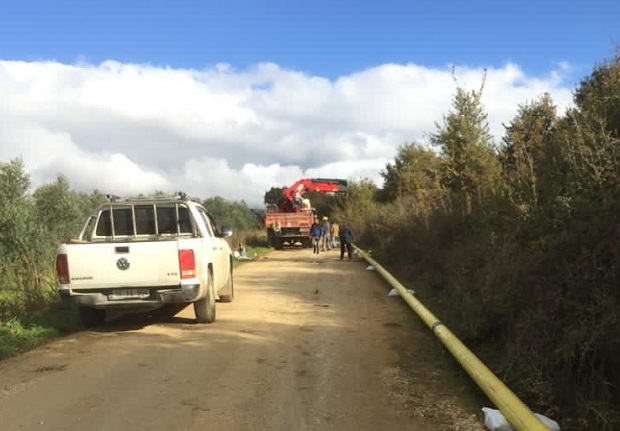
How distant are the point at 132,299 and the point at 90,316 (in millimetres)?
1156

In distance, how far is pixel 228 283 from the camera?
11859mm

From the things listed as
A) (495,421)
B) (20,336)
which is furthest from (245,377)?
(20,336)

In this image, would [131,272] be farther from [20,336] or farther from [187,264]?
[20,336]

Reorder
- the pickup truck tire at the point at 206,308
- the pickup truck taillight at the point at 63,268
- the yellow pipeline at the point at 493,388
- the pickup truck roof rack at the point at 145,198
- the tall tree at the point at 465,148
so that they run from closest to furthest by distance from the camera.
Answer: the yellow pipeline at the point at 493,388, the pickup truck taillight at the point at 63,268, the pickup truck tire at the point at 206,308, the pickup truck roof rack at the point at 145,198, the tall tree at the point at 465,148

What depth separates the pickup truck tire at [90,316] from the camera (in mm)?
9232

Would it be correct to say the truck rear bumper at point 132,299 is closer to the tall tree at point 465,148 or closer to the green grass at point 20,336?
the green grass at point 20,336

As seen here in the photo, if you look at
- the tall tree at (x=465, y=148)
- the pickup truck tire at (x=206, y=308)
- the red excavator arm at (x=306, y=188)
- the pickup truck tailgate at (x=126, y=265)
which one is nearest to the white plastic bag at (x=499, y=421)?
the pickup truck tailgate at (x=126, y=265)

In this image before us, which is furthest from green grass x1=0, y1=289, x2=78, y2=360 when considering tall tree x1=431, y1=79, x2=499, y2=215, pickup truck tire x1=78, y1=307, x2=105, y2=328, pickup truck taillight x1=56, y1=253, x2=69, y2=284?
tall tree x1=431, y1=79, x2=499, y2=215

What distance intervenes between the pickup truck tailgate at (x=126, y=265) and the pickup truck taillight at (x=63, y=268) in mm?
70

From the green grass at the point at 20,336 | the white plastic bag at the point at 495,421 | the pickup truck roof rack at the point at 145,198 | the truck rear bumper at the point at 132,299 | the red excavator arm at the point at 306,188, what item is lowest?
the white plastic bag at the point at 495,421

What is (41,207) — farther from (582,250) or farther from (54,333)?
(582,250)

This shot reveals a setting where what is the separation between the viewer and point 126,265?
339 inches

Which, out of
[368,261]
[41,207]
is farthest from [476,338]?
[41,207]

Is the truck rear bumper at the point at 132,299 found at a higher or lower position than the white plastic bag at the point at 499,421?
higher
